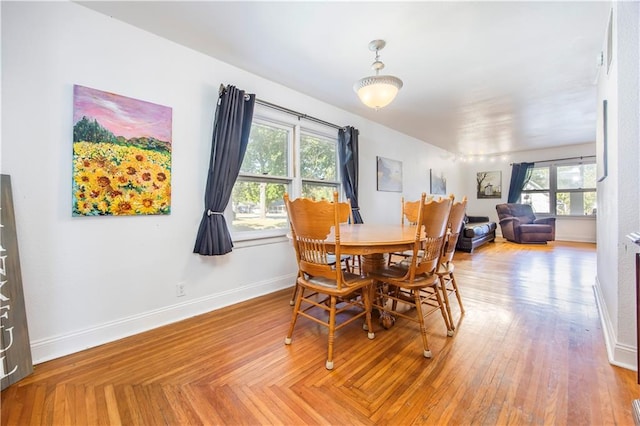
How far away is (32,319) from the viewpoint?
1.70 meters

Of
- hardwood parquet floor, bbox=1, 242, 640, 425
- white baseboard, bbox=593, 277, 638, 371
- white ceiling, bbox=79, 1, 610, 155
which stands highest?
white ceiling, bbox=79, 1, 610, 155

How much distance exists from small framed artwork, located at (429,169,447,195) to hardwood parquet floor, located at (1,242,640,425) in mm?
4417

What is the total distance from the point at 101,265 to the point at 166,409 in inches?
48.3

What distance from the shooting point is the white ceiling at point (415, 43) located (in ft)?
6.15

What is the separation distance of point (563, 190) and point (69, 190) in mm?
9256

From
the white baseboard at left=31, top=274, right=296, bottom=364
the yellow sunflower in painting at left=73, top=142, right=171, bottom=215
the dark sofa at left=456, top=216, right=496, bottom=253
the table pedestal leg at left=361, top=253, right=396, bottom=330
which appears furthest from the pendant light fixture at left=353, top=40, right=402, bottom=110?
the dark sofa at left=456, top=216, right=496, bottom=253

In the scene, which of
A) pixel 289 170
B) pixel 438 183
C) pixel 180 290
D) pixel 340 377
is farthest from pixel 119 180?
pixel 438 183

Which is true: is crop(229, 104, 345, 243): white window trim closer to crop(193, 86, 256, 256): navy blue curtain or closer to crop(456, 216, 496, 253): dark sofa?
crop(193, 86, 256, 256): navy blue curtain

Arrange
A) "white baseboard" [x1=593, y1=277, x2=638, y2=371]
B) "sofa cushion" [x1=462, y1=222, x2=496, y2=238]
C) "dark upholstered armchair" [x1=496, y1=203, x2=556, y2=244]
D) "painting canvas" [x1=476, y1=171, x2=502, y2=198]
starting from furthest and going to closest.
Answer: "painting canvas" [x1=476, y1=171, x2=502, y2=198], "dark upholstered armchair" [x1=496, y1=203, x2=556, y2=244], "sofa cushion" [x1=462, y1=222, x2=496, y2=238], "white baseboard" [x1=593, y1=277, x2=638, y2=371]

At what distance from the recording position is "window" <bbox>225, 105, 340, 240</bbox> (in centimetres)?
287

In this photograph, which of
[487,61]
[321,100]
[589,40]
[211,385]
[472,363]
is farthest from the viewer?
[321,100]

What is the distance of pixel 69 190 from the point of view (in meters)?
1.83

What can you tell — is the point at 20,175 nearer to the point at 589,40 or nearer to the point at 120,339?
the point at 120,339

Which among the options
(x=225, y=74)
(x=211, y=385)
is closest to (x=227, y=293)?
(x=211, y=385)
